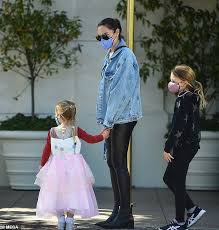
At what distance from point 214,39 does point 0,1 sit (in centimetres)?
292

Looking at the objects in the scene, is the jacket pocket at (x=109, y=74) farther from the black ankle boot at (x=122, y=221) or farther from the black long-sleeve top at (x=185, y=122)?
the black ankle boot at (x=122, y=221)

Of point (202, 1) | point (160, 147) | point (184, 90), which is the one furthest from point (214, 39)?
point (184, 90)

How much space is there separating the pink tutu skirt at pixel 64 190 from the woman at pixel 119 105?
0.43 metres

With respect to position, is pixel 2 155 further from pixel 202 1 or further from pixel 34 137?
pixel 202 1

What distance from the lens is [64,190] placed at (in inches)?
216

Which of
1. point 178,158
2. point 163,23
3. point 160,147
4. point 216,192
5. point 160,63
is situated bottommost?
point 216,192

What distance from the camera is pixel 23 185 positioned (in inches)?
317

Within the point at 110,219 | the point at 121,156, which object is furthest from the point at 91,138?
the point at 110,219

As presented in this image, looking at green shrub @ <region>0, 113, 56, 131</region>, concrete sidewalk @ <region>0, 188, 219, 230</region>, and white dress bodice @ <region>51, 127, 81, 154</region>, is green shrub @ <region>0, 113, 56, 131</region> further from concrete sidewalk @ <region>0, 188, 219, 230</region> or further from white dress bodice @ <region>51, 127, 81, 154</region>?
white dress bodice @ <region>51, 127, 81, 154</region>

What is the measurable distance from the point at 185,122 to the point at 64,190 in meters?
1.27

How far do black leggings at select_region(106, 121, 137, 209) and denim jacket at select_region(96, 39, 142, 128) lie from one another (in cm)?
11

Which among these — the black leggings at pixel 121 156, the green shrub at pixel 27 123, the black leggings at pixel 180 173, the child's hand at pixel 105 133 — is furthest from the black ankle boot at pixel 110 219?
the green shrub at pixel 27 123

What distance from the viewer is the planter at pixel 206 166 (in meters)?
7.93

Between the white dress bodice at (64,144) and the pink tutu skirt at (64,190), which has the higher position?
the white dress bodice at (64,144)
